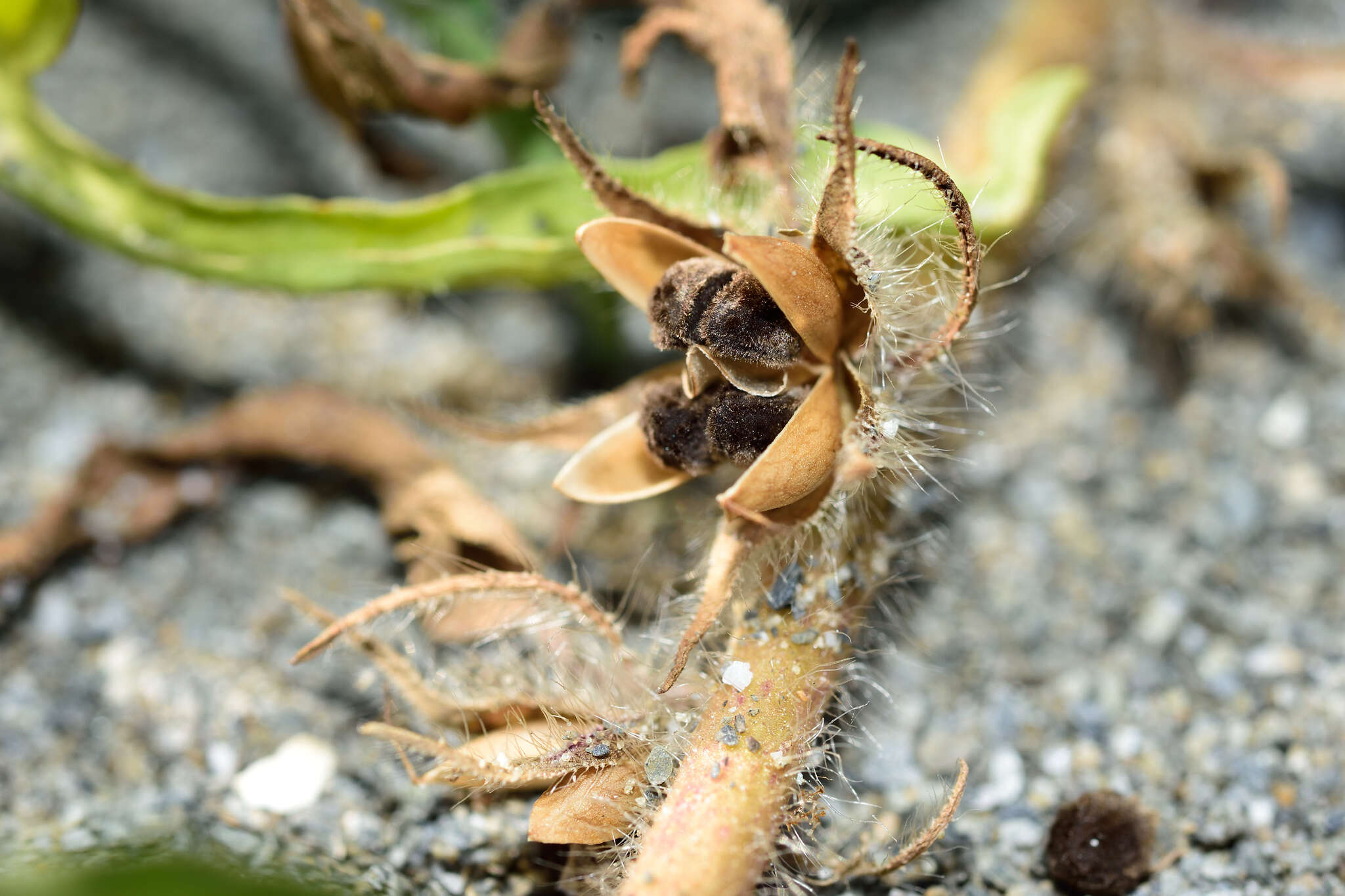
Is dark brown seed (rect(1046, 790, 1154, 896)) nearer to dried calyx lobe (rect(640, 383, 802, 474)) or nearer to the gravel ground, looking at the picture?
the gravel ground

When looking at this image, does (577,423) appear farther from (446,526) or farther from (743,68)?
(743,68)

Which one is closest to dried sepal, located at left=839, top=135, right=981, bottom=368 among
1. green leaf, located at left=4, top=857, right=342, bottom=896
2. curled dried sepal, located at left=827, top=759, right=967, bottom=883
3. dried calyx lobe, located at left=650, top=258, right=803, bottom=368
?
dried calyx lobe, located at left=650, top=258, right=803, bottom=368

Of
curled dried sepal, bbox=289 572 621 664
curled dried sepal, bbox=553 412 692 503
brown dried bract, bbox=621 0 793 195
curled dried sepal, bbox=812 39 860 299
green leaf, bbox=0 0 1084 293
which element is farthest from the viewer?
green leaf, bbox=0 0 1084 293

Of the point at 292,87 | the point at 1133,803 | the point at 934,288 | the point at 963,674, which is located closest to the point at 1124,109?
the point at 934,288

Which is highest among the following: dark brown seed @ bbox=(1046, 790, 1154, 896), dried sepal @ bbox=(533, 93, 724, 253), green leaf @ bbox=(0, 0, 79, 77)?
green leaf @ bbox=(0, 0, 79, 77)

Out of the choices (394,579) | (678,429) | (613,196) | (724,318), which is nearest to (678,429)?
(678,429)

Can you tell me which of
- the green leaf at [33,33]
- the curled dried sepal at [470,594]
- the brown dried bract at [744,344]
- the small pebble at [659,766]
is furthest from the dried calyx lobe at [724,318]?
the green leaf at [33,33]
